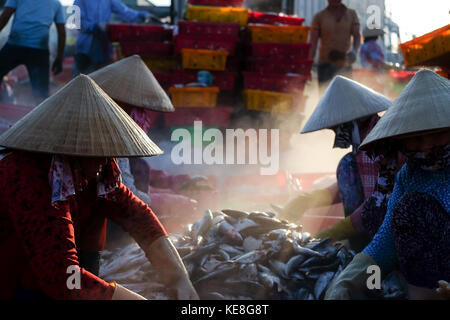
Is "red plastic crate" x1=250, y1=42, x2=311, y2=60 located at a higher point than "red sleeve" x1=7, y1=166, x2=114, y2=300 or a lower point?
higher

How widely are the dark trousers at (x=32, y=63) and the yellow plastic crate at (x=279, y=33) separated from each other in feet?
9.49

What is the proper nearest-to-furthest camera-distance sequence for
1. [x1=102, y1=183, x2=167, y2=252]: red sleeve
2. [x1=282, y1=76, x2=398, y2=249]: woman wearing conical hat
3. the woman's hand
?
the woman's hand, [x1=102, y1=183, x2=167, y2=252]: red sleeve, [x1=282, y1=76, x2=398, y2=249]: woman wearing conical hat

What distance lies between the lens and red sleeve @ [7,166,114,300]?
1.90 m

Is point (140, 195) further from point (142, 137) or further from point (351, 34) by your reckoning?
point (351, 34)

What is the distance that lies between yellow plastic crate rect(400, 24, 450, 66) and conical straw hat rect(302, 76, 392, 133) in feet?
3.45

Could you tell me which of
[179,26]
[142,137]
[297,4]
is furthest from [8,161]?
[297,4]

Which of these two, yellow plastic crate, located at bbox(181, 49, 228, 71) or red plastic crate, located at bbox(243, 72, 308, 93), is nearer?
yellow plastic crate, located at bbox(181, 49, 228, 71)

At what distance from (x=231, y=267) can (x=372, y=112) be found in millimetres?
1486

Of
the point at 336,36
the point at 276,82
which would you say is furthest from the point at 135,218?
the point at 336,36

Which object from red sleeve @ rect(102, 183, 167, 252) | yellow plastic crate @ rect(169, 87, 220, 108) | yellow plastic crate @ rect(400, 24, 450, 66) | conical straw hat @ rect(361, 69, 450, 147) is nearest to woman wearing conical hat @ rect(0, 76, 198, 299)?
red sleeve @ rect(102, 183, 167, 252)

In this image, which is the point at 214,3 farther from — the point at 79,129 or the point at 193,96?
the point at 79,129

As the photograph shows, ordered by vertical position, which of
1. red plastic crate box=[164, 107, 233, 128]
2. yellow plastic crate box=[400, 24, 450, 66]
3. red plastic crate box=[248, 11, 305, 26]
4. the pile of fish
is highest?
red plastic crate box=[248, 11, 305, 26]

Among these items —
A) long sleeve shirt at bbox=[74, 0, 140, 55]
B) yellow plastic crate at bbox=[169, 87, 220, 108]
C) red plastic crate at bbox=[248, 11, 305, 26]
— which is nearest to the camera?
long sleeve shirt at bbox=[74, 0, 140, 55]

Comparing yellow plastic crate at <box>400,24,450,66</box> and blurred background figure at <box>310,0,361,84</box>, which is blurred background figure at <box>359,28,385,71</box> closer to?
blurred background figure at <box>310,0,361,84</box>
